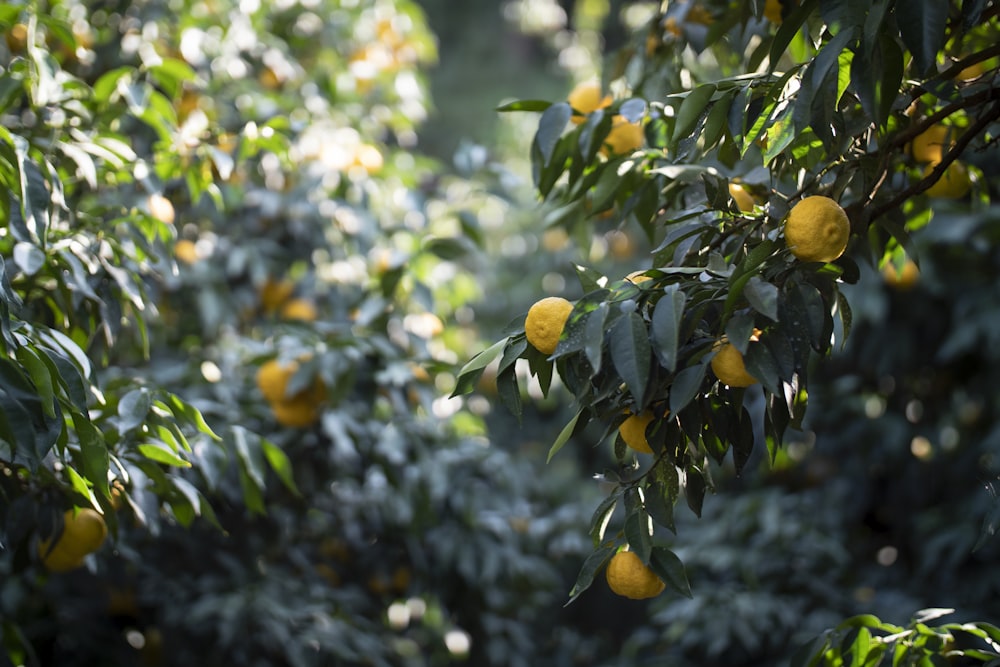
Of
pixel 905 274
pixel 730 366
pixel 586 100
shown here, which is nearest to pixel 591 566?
pixel 730 366

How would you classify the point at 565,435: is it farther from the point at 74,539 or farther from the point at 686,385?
the point at 74,539

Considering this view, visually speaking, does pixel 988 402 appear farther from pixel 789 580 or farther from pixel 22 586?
pixel 22 586

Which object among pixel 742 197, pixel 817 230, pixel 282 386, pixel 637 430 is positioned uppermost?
pixel 817 230

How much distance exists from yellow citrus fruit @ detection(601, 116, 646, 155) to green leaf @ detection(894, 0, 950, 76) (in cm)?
53

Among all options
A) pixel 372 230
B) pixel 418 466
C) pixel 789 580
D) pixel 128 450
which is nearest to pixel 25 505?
pixel 128 450

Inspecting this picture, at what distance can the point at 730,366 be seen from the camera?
884mm

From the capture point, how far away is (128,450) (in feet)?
3.84

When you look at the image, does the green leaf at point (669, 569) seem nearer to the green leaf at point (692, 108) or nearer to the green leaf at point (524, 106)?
the green leaf at point (692, 108)

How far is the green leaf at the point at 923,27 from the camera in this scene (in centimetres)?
82

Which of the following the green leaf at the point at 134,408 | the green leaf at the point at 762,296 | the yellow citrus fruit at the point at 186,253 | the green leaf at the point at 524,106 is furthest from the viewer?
the yellow citrus fruit at the point at 186,253

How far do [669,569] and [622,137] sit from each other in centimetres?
64

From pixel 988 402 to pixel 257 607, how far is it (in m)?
1.81

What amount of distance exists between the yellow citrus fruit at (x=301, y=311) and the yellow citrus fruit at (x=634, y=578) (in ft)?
4.21

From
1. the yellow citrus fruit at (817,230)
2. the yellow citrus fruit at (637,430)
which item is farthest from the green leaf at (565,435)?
the yellow citrus fruit at (817,230)
